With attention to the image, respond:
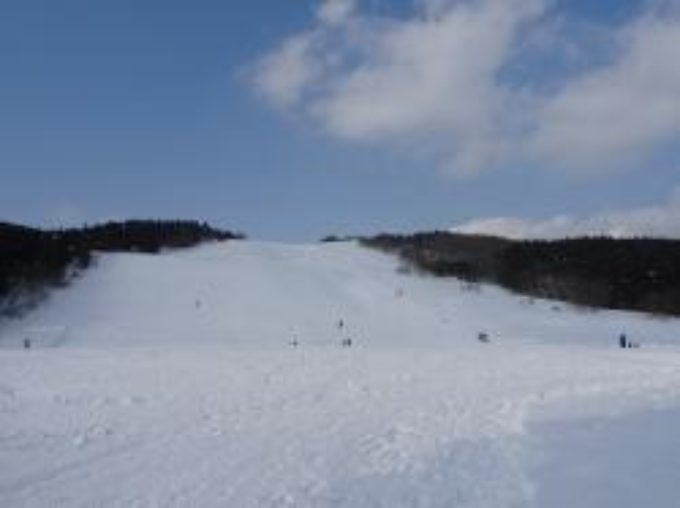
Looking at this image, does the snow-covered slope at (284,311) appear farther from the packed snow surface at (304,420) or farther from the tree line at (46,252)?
the packed snow surface at (304,420)

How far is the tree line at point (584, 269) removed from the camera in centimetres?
7356

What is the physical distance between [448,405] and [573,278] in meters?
56.8

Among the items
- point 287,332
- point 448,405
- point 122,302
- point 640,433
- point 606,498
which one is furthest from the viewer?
point 122,302

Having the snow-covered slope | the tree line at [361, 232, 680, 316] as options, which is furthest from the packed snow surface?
the tree line at [361, 232, 680, 316]

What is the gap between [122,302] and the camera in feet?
198

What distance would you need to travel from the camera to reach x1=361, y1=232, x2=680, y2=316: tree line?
73562mm

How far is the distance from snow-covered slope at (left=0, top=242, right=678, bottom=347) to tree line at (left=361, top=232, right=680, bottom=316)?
11.7 ft

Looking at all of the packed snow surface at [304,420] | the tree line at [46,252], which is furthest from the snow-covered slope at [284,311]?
the packed snow surface at [304,420]

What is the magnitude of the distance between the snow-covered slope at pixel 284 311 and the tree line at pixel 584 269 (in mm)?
3575

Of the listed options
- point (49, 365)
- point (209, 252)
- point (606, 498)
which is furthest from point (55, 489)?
point (209, 252)

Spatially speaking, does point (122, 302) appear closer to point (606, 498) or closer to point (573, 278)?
point (573, 278)

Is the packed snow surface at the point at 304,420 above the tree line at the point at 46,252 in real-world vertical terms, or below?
below

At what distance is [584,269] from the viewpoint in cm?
7581

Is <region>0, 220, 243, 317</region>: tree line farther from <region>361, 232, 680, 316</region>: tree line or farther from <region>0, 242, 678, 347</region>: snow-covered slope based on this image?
<region>361, 232, 680, 316</region>: tree line
